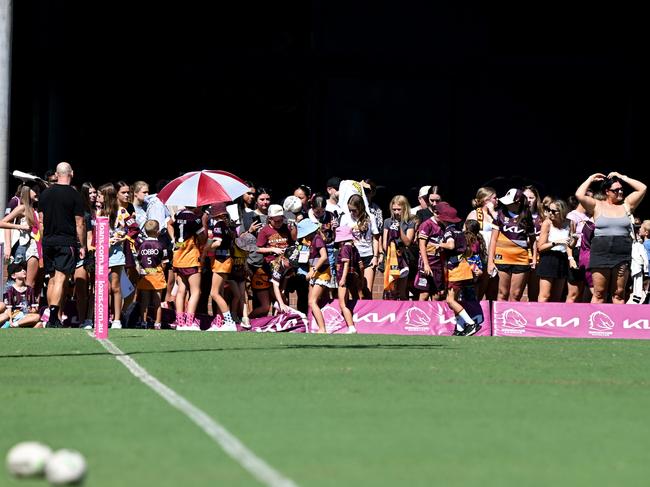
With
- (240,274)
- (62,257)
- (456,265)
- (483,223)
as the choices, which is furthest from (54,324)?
(483,223)

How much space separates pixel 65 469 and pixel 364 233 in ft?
41.4

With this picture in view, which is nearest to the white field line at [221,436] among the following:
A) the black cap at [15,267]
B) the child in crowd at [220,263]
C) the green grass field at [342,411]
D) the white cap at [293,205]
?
the green grass field at [342,411]

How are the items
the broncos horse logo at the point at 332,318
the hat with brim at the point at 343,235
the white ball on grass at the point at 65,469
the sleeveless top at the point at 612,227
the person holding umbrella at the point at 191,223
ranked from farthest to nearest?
the broncos horse logo at the point at 332,318 → the hat with brim at the point at 343,235 → the person holding umbrella at the point at 191,223 → the sleeveless top at the point at 612,227 → the white ball on grass at the point at 65,469

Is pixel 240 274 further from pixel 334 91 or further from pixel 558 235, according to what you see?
pixel 334 91

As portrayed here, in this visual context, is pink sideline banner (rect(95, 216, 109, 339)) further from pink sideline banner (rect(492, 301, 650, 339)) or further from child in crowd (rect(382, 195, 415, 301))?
pink sideline banner (rect(492, 301, 650, 339))

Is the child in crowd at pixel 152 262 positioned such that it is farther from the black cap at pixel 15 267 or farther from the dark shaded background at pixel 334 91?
the dark shaded background at pixel 334 91

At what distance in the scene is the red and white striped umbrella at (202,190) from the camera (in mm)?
18000

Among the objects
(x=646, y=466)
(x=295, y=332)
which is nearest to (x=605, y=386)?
→ (x=646, y=466)

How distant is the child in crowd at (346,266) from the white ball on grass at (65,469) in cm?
1149

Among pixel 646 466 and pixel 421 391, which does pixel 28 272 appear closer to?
pixel 421 391

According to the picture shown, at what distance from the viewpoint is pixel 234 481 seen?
6641 millimetres

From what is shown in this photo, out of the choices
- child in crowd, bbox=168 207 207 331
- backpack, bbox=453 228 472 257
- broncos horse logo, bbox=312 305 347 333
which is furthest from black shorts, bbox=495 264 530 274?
child in crowd, bbox=168 207 207 331

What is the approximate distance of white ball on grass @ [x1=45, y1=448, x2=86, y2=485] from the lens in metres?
6.34

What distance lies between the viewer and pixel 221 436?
8.01 metres
